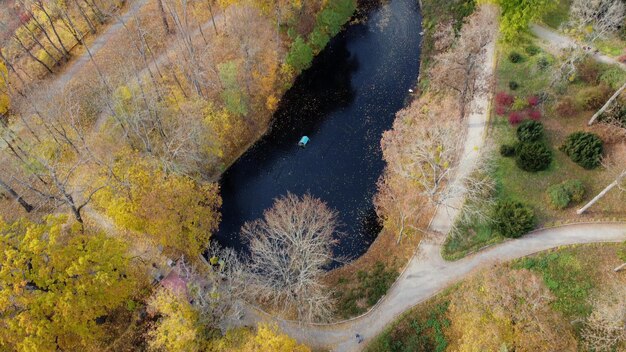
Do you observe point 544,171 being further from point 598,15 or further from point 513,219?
point 598,15

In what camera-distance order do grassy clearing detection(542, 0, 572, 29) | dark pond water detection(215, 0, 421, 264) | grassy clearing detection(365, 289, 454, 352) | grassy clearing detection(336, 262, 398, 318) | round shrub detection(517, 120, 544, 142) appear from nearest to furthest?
grassy clearing detection(365, 289, 454, 352) < grassy clearing detection(336, 262, 398, 318) < round shrub detection(517, 120, 544, 142) < dark pond water detection(215, 0, 421, 264) < grassy clearing detection(542, 0, 572, 29)

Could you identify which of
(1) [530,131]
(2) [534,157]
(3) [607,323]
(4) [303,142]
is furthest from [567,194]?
(4) [303,142]

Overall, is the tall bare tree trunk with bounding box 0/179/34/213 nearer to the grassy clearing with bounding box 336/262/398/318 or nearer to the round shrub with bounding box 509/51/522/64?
the grassy clearing with bounding box 336/262/398/318

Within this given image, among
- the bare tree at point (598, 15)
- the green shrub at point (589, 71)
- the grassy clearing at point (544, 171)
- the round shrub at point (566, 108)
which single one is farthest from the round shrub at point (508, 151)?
the bare tree at point (598, 15)

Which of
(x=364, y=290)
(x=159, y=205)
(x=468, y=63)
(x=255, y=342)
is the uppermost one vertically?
(x=159, y=205)

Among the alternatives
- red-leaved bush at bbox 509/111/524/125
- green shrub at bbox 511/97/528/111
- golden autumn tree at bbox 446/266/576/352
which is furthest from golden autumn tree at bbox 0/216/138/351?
green shrub at bbox 511/97/528/111

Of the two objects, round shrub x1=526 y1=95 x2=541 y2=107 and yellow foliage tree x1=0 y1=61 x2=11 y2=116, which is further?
yellow foliage tree x1=0 y1=61 x2=11 y2=116
